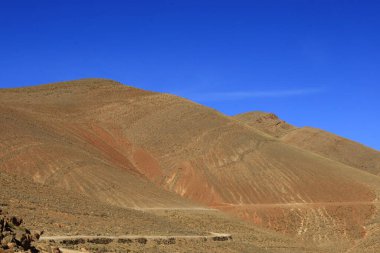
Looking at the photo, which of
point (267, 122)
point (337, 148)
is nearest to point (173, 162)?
point (337, 148)

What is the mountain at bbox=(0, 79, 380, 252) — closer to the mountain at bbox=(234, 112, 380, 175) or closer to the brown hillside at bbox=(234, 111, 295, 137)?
the mountain at bbox=(234, 112, 380, 175)

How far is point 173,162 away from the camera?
218ft

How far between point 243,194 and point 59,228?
35064mm

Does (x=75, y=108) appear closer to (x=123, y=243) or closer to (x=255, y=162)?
(x=255, y=162)

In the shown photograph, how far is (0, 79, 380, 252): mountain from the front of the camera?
51.1 metres

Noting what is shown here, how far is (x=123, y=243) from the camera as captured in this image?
29.2m

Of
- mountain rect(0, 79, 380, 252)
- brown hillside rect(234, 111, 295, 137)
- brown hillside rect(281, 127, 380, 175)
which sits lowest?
mountain rect(0, 79, 380, 252)

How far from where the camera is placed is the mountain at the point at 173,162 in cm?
5109

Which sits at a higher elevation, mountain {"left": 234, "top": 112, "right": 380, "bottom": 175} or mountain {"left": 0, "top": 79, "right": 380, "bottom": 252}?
mountain {"left": 234, "top": 112, "right": 380, "bottom": 175}

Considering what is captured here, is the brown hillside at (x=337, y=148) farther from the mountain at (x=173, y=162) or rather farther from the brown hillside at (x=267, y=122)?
the mountain at (x=173, y=162)

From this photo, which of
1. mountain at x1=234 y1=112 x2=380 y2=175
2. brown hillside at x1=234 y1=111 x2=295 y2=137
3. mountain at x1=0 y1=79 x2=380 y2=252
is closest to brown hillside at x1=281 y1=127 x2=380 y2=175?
mountain at x1=234 y1=112 x2=380 y2=175

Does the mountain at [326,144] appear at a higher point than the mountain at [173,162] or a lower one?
higher

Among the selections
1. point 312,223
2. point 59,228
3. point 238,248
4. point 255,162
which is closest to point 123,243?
point 59,228

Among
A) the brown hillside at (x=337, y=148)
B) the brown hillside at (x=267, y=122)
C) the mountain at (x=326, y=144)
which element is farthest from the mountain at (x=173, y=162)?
the brown hillside at (x=267, y=122)
